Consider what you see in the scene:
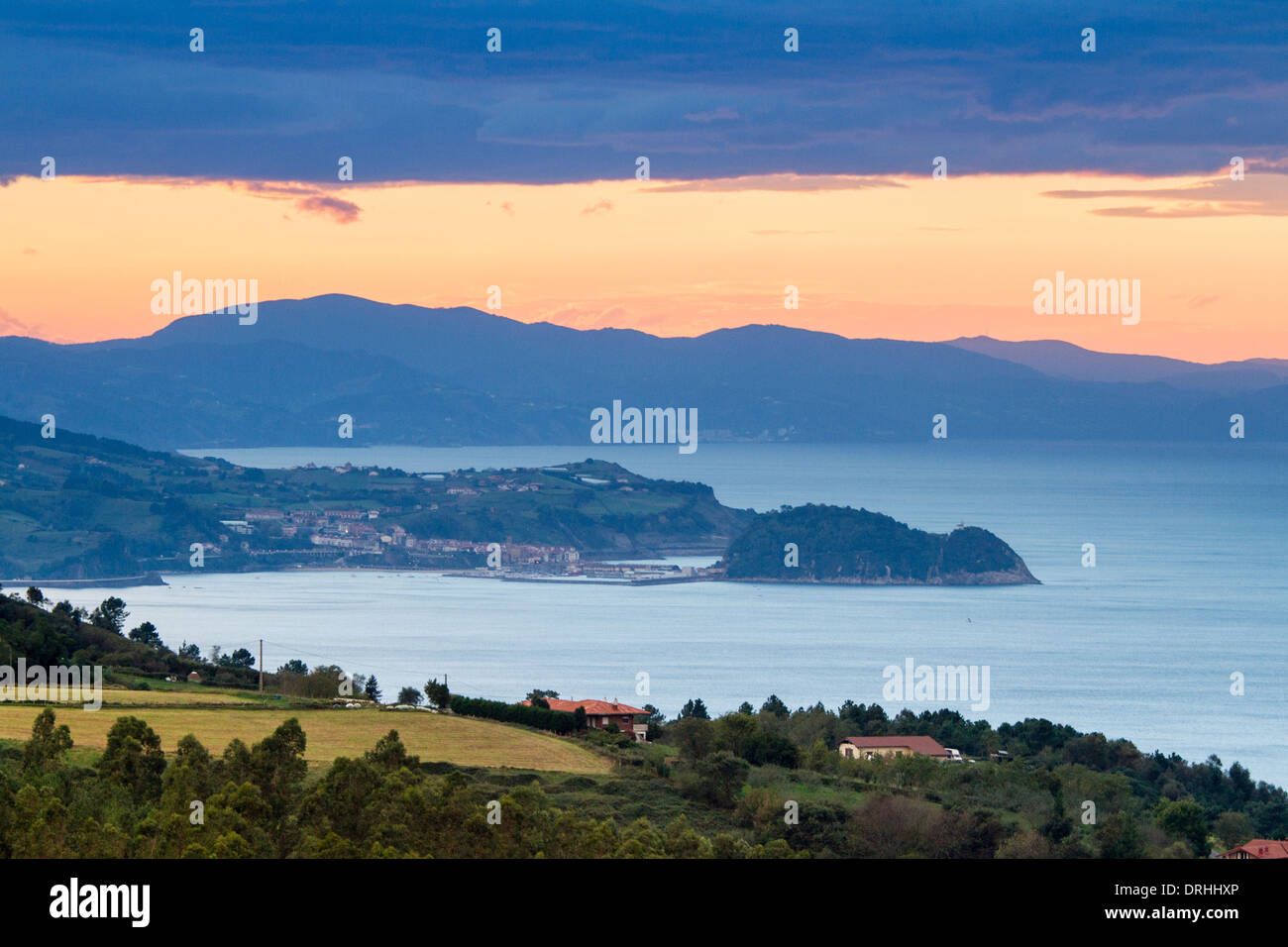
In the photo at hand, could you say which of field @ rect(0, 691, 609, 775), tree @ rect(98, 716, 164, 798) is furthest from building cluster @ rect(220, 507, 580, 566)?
tree @ rect(98, 716, 164, 798)

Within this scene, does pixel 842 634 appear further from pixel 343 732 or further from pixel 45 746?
pixel 45 746

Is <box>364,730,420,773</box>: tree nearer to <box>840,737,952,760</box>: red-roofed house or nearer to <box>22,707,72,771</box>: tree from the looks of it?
<box>22,707,72,771</box>: tree

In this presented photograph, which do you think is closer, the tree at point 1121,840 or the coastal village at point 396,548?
the tree at point 1121,840

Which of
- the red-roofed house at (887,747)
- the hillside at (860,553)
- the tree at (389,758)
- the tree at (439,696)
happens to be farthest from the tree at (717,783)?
the hillside at (860,553)

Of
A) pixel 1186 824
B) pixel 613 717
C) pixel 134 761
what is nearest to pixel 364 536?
pixel 613 717

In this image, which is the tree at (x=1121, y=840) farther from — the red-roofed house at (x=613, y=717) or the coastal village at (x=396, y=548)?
the coastal village at (x=396, y=548)
